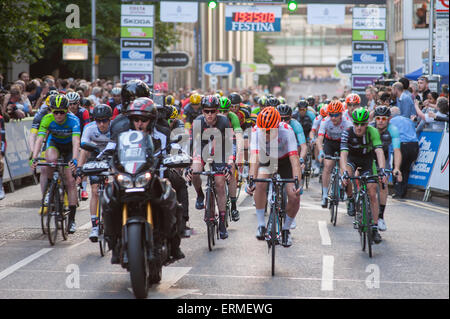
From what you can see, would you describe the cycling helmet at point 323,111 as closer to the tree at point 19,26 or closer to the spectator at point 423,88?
the spectator at point 423,88

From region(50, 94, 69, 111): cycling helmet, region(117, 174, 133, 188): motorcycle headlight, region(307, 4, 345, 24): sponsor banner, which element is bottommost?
region(117, 174, 133, 188): motorcycle headlight

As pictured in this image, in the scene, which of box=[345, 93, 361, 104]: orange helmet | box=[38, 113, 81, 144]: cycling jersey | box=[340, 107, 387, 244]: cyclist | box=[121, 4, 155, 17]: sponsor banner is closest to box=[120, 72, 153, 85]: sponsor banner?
box=[121, 4, 155, 17]: sponsor banner

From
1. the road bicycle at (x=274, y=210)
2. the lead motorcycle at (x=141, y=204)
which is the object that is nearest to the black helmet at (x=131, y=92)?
the lead motorcycle at (x=141, y=204)

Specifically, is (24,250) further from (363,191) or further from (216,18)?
(216,18)

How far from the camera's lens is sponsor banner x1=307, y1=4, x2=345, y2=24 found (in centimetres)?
2992

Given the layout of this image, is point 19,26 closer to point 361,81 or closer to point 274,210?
point 361,81

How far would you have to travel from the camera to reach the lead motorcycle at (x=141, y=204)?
722cm

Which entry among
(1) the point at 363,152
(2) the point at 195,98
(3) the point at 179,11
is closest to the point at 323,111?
(2) the point at 195,98

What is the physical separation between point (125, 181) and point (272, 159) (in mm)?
3093

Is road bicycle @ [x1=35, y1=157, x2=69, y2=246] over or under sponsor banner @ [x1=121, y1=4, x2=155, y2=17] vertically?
under

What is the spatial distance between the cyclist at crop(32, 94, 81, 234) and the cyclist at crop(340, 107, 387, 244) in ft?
11.4

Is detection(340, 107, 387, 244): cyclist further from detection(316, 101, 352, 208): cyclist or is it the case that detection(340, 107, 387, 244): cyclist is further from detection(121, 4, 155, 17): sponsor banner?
detection(121, 4, 155, 17): sponsor banner

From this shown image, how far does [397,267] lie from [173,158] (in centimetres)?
312

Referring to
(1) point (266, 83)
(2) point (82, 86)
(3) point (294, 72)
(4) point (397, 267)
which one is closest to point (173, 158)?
(4) point (397, 267)
